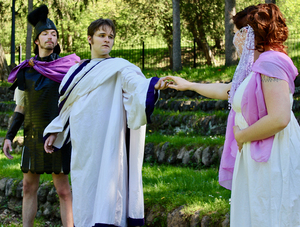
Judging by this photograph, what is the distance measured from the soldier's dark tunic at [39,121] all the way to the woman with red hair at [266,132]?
5.99ft

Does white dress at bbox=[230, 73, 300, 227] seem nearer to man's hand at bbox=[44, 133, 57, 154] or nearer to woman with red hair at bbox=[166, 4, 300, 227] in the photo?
woman with red hair at bbox=[166, 4, 300, 227]

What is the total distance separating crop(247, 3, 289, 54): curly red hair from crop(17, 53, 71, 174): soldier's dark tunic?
207 cm

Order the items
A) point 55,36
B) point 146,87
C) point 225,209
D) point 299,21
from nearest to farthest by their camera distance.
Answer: point 146,87, point 225,209, point 55,36, point 299,21

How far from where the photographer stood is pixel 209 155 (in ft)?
17.7

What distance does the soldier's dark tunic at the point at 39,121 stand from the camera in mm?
3309

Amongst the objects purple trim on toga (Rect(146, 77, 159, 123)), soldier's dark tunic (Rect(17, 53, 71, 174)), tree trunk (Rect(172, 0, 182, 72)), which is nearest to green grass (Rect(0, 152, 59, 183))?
soldier's dark tunic (Rect(17, 53, 71, 174))

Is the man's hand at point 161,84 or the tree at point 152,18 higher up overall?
the tree at point 152,18

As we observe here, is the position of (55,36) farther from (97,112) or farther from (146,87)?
(146,87)

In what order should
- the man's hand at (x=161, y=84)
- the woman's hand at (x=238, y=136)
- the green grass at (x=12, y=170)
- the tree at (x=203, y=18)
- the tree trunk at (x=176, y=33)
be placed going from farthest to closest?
the tree at (x=203, y=18), the tree trunk at (x=176, y=33), the green grass at (x=12, y=170), the man's hand at (x=161, y=84), the woman's hand at (x=238, y=136)

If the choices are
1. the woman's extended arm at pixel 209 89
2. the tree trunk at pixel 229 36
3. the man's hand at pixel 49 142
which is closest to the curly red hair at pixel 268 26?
the woman's extended arm at pixel 209 89

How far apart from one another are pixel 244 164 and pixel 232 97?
0.43 metres

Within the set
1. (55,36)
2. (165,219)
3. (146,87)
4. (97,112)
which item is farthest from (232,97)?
(55,36)

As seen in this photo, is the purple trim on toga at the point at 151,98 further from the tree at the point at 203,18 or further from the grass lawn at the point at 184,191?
the tree at the point at 203,18

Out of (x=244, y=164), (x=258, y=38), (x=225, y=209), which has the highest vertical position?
(x=258, y=38)
